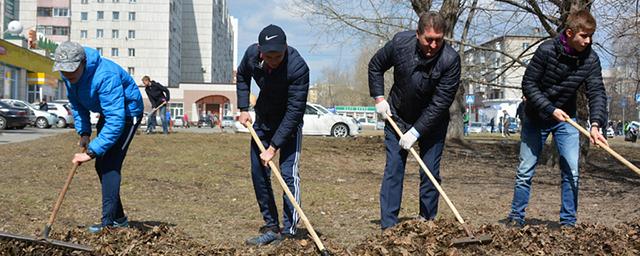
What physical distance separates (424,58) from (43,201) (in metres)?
4.22

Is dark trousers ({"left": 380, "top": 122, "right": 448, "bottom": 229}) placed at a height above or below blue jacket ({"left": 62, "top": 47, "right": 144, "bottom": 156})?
below

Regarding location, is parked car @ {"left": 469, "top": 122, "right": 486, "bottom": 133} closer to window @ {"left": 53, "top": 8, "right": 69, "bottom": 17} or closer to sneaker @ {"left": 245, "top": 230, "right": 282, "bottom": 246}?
sneaker @ {"left": 245, "top": 230, "right": 282, "bottom": 246}

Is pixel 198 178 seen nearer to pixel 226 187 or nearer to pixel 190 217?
pixel 226 187

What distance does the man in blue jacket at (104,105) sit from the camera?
4051mm

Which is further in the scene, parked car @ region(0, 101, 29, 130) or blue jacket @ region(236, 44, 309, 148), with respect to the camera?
parked car @ region(0, 101, 29, 130)

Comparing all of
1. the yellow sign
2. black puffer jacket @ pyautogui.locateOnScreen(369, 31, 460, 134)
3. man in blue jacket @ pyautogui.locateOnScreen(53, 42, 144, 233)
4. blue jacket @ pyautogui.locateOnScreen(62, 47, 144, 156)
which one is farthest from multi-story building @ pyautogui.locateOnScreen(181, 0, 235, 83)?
black puffer jacket @ pyautogui.locateOnScreen(369, 31, 460, 134)

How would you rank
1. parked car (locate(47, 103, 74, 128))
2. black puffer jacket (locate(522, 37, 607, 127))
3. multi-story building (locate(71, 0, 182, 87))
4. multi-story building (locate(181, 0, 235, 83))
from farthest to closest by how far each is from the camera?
multi-story building (locate(181, 0, 235, 83)), multi-story building (locate(71, 0, 182, 87)), parked car (locate(47, 103, 74, 128)), black puffer jacket (locate(522, 37, 607, 127))

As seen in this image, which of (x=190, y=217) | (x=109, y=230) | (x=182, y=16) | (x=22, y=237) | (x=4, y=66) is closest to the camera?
(x=22, y=237)

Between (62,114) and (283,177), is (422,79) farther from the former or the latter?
(62,114)

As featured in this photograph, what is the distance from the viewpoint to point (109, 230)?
12.7ft

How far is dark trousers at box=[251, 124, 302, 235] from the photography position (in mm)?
4453

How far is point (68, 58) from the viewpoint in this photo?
397 centimetres

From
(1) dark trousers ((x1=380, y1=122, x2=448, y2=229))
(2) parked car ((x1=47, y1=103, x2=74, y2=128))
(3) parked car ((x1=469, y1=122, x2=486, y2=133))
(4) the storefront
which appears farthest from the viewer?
(3) parked car ((x1=469, y1=122, x2=486, y2=133))

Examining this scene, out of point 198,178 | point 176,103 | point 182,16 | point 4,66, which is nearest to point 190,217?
point 198,178
